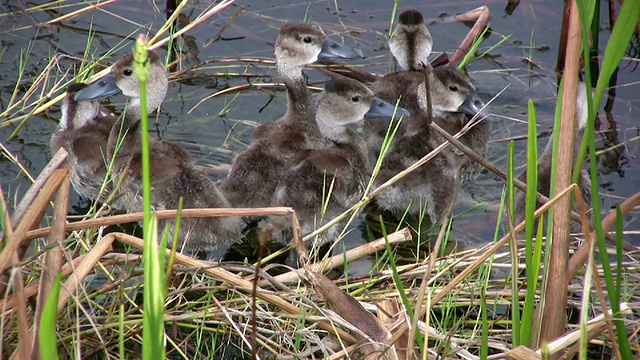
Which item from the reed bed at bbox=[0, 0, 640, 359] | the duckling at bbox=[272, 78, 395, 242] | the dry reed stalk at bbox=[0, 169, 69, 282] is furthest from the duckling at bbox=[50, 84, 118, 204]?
the dry reed stalk at bbox=[0, 169, 69, 282]

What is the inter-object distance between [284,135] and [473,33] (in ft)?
5.50

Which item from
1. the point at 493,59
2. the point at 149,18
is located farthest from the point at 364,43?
the point at 149,18

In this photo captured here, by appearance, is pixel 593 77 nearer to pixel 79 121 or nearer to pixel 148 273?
pixel 79 121

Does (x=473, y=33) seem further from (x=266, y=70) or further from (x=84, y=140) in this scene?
(x=84, y=140)

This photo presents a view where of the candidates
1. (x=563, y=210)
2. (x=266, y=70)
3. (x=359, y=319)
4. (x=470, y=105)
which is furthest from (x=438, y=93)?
(x=563, y=210)

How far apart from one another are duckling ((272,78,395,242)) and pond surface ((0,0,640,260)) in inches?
12.5

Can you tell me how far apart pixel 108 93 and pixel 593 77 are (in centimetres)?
287

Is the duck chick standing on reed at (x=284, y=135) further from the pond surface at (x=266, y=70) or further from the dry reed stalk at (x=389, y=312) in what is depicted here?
the dry reed stalk at (x=389, y=312)

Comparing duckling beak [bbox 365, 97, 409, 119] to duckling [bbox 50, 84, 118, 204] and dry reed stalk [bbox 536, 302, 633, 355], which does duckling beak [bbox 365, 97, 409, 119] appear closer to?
duckling [bbox 50, 84, 118, 204]

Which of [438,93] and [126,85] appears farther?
[438,93]

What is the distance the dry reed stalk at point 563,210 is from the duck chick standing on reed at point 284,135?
76.3 inches

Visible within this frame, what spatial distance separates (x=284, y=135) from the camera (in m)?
4.18

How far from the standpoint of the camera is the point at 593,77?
5.30 metres

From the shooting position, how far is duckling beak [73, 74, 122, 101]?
424 centimetres
